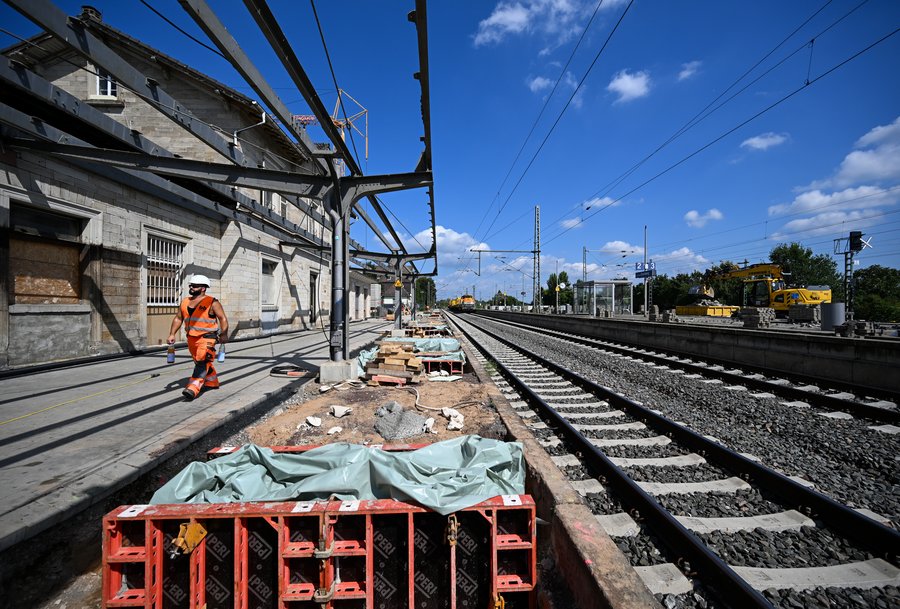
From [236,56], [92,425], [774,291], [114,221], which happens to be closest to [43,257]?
[114,221]

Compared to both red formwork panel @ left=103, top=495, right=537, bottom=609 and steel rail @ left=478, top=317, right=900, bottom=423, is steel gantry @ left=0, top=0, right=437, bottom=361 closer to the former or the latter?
red formwork panel @ left=103, top=495, right=537, bottom=609

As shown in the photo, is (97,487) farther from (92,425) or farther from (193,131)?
(193,131)

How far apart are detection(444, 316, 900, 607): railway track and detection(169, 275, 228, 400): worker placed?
5375 mm

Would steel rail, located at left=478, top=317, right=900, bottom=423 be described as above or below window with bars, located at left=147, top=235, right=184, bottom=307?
below

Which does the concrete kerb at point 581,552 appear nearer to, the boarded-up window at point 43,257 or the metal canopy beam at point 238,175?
the metal canopy beam at point 238,175

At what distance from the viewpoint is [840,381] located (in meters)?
7.31

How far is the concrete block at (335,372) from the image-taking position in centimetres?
767

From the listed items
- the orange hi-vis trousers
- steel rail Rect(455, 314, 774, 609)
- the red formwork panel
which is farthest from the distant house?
steel rail Rect(455, 314, 774, 609)

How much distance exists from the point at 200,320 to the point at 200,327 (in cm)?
11

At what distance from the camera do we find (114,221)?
955 centimetres

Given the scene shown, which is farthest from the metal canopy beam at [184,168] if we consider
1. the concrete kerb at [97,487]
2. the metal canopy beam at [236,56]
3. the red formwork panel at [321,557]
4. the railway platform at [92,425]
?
the red formwork panel at [321,557]

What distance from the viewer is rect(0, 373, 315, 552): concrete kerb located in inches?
102

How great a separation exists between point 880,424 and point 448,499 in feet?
20.9

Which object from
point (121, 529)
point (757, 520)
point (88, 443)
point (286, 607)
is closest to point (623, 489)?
point (757, 520)
